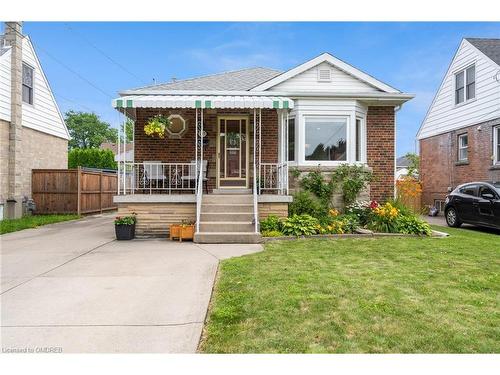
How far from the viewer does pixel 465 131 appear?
16.6 m

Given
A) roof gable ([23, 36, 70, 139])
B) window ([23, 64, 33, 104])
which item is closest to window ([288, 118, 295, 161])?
roof gable ([23, 36, 70, 139])

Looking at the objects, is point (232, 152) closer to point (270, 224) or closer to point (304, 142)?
point (304, 142)

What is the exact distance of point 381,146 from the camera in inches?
474

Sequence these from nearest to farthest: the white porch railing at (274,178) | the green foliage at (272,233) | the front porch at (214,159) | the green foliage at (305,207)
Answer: the green foliage at (272,233) < the front porch at (214,159) < the green foliage at (305,207) < the white porch railing at (274,178)

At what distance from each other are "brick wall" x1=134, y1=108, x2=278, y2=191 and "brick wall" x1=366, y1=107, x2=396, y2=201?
10.2ft

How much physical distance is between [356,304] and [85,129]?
62.2 meters

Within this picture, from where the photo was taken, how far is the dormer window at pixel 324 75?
Answer: 11789 millimetres

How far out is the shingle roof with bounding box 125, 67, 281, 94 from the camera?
1191 centimetres

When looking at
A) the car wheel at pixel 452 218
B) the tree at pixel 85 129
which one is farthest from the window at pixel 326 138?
the tree at pixel 85 129

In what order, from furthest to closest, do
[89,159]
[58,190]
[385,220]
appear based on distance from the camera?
[89,159] → [58,190] → [385,220]

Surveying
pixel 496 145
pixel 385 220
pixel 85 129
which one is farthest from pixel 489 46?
pixel 85 129

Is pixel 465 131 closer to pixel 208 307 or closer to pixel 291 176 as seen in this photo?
pixel 291 176

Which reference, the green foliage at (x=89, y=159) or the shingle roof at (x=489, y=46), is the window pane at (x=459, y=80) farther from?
the green foliage at (x=89, y=159)

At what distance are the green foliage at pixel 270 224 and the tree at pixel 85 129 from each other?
5551 centimetres
